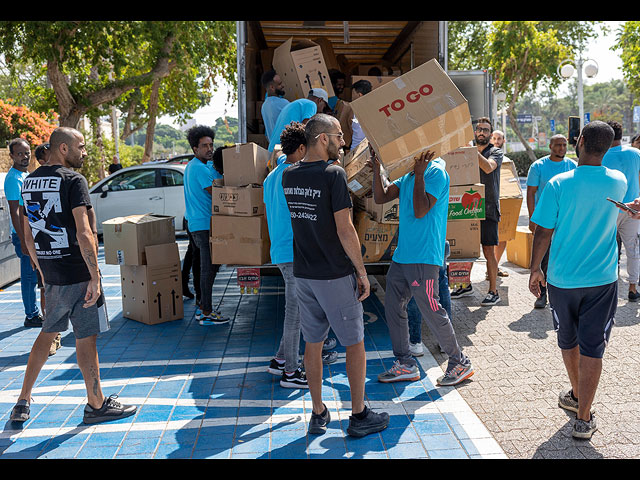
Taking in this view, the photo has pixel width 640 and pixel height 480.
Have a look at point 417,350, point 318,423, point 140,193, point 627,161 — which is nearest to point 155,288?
point 417,350

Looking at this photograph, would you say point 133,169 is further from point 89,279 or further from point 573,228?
point 573,228

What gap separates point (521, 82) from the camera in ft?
85.1

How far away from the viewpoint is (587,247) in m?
3.61

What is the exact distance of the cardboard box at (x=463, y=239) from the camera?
585 centimetres

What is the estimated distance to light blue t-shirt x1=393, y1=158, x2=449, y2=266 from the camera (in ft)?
14.6

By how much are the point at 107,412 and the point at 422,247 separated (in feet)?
8.04

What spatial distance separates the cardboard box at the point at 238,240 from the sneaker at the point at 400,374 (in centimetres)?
159

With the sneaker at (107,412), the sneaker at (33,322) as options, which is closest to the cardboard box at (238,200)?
the sneaker at (107,412)

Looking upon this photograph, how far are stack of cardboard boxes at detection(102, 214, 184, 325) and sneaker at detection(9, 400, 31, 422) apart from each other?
233cm

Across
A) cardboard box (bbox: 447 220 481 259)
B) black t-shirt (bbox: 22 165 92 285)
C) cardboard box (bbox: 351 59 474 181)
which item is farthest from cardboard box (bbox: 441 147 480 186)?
black t-shirt (bbox: 22 165 92 285)

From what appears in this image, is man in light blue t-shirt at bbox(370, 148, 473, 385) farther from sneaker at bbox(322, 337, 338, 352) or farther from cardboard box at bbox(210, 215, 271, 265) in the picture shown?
cardboard box at bbox(210, 215, 271, 265)

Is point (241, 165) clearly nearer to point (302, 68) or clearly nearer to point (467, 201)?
point (467, 201)

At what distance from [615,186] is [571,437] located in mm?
1511

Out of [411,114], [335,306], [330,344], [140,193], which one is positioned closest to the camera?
[335,306]
